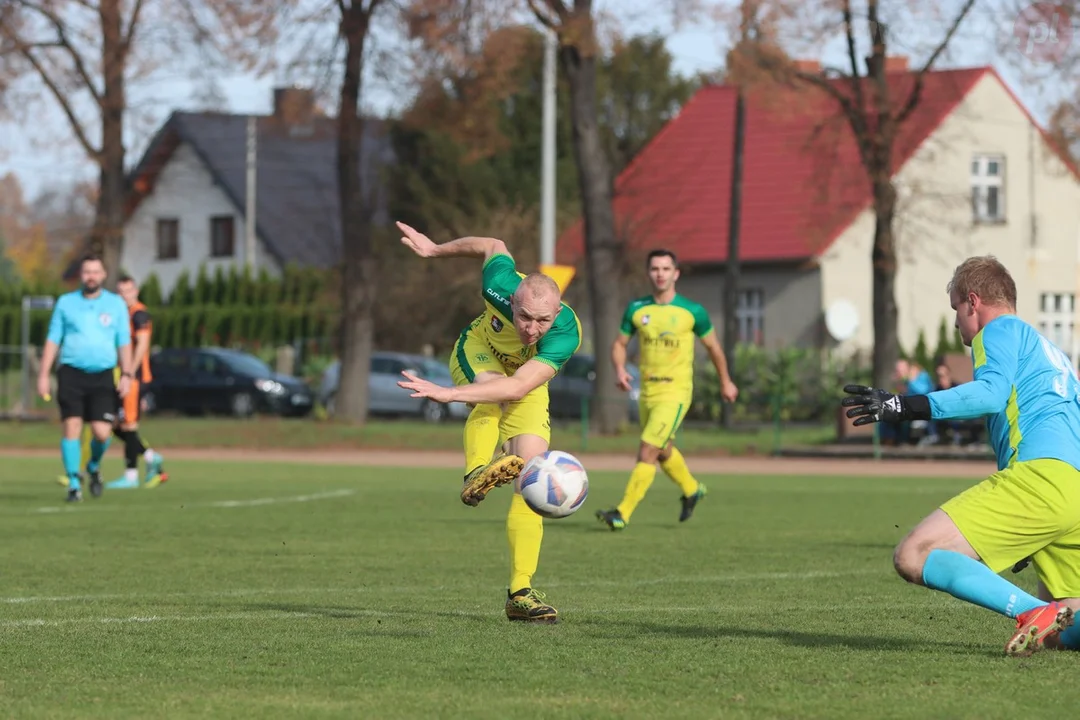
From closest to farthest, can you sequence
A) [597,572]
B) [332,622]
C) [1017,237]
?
[332,622] < [597,572] < [1017,237]

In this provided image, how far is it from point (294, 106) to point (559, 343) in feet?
84.4

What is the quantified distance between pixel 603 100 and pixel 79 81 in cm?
2738

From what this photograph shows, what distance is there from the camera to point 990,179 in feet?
154

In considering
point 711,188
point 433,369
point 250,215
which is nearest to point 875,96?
point 433,369

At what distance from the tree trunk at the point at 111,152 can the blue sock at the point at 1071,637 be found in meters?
29.1

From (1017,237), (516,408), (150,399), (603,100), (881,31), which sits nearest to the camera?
(516,408)

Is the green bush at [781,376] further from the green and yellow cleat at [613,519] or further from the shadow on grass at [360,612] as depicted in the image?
the shadow on grass at [360,612]

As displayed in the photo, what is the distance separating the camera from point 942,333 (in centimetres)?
4219

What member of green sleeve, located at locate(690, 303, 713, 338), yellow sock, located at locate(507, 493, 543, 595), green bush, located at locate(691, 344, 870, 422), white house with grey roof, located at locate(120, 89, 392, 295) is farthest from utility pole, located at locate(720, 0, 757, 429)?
yellow sock, located at locate(507, 493, 543, 595)

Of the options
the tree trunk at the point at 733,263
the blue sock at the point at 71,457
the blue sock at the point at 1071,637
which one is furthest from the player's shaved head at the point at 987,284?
the tree trunk at the point at 733,263

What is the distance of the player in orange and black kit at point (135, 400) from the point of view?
17.9m

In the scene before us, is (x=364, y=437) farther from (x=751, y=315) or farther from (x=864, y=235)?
(x=864, y=235)

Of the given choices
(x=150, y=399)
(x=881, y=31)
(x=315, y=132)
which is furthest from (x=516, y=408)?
(x=150, y=399)

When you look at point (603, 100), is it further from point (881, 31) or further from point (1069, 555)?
point (1069, 555)
